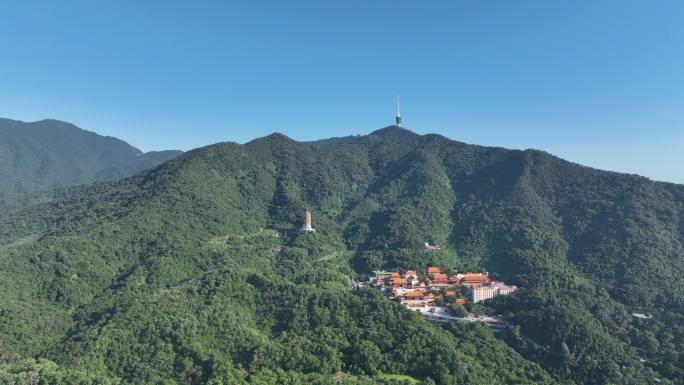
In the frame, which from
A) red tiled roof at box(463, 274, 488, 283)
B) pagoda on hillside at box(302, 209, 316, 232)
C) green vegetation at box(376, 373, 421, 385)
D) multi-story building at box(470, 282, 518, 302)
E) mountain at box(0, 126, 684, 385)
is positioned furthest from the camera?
pagoda on hillside at box(302, 209, 316, 232)

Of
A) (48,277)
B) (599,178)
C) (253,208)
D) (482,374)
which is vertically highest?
(599,178)

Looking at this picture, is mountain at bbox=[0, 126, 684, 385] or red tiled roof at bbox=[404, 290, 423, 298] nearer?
mountain at bbox=[0, 126, 684, 385]

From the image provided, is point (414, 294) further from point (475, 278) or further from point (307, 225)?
point (307, 225)

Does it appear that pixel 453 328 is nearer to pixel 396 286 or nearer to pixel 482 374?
pixel 482 374

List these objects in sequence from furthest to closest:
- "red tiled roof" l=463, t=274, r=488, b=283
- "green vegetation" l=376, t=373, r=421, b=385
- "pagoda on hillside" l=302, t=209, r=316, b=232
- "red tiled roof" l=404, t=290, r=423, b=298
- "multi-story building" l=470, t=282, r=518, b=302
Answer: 1. "pagoda on hillside" l=302, t=209, r=316, b=232
2. "red tiled roof" l=463, t=274, r=488, b=283
3. "red tiled roof" l=404, t=290, r=423, b=298
4. "multi-story building" l=470, t=282, r=518, b=302
5. "green vegetation" l=376, t=373, r=421, b=385

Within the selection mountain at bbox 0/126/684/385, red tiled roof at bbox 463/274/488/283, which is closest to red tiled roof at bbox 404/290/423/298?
mountain at bbox 0/126/684/385

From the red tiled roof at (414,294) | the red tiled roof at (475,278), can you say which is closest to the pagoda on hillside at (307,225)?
the red tiled roof at (414,294)

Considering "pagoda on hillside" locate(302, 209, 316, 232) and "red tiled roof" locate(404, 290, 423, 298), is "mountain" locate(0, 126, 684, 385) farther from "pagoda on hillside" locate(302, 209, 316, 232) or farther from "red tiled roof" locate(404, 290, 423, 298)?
"red tiled roof" locate(404, 290, 423, 298)

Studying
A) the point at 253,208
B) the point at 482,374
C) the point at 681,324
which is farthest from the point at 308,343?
the point at 253,208

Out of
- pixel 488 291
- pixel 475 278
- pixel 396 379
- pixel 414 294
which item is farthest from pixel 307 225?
pixel 396 379
